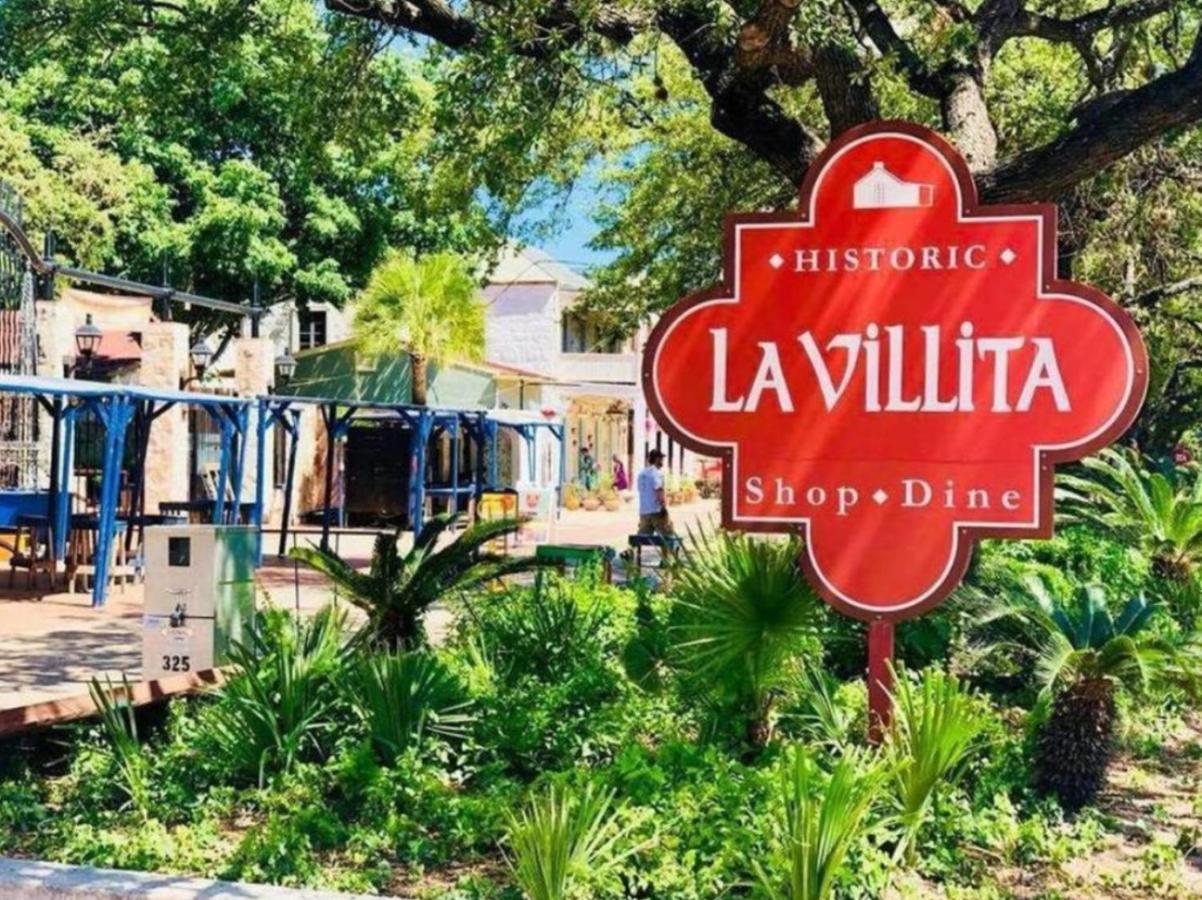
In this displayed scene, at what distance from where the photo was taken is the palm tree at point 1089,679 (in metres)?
6.00

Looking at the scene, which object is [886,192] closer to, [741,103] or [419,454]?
[741,103]

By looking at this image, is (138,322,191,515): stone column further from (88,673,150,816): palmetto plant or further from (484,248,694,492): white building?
(88,673,150,816): palmetto plant

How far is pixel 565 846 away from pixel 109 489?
35.1ft

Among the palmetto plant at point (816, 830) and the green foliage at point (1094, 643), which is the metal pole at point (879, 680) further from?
the palmetto plant at point (816, 830)

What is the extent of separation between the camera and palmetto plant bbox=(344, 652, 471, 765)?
607cm

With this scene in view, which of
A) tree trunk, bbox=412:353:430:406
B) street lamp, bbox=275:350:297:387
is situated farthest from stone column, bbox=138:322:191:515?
tree trunk, bbox=412:353:430:406

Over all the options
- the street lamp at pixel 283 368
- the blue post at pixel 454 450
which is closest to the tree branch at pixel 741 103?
the blue post at pixel 454 450

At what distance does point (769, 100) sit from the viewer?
29.7 feet

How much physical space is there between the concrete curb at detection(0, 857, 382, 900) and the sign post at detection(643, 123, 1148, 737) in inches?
92.6

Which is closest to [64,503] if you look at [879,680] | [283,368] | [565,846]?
[283,368]

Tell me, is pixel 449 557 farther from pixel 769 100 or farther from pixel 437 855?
pixel 769 100

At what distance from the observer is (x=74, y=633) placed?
1199 centimetres

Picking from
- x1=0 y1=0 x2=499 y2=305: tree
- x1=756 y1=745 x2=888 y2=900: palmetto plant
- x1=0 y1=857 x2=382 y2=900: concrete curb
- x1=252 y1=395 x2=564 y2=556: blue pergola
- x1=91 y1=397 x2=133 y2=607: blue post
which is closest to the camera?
x1=756 y1=745 x2=888 y2=900: palmetto plant

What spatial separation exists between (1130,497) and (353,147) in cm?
776
